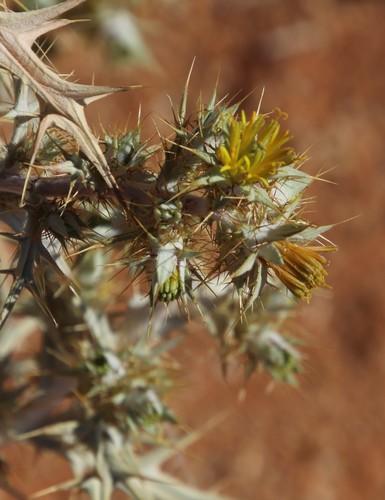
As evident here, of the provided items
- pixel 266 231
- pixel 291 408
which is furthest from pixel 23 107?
pixel 291 408

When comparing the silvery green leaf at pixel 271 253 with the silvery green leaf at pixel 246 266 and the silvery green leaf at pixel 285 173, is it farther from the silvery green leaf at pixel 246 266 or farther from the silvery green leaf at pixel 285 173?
the silvery green leaf at pixel 285 173

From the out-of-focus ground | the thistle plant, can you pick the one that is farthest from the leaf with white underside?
the out-of-focus ground

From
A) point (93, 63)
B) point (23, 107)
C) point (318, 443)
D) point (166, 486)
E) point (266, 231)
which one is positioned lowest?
point (318, 443)

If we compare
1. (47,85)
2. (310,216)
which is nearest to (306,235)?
(47,85)

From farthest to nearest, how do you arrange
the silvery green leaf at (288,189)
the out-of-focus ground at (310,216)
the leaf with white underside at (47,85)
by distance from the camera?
the out-of-focus ground at (310,216) → the silvery green leaf at (288,189) → the leaf with white underside at (47,85)

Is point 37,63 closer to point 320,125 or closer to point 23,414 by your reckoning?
point 23,414

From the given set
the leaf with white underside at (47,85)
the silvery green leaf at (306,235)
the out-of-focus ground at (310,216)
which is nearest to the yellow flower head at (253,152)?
the silvery green leaf at (306,235)
